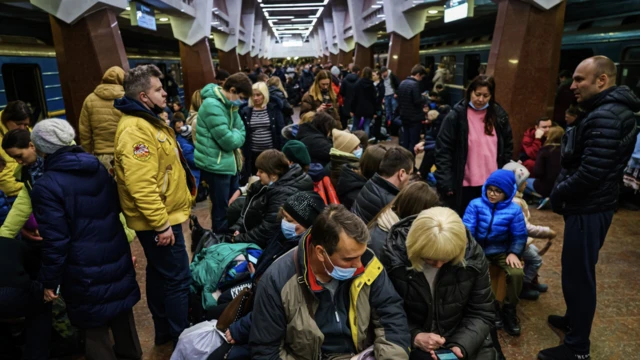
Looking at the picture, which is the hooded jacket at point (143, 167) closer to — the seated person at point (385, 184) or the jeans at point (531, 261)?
the seated person at point (385, 184)

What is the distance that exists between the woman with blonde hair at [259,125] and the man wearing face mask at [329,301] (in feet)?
12.3

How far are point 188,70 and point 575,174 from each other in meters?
13.5

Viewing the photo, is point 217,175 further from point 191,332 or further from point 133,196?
point 191,332

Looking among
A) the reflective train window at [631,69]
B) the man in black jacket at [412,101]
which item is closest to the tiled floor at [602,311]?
the reflective train window at [631,69]

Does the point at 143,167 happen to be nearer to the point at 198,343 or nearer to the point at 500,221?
the point at 198,343

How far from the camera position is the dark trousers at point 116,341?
2900 millimetres

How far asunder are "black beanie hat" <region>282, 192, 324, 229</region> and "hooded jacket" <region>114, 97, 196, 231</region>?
3.03 ft

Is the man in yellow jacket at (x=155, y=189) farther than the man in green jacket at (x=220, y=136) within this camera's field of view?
No

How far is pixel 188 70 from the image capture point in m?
14.4

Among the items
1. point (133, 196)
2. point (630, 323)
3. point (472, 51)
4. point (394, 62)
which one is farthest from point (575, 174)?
point (394, 62)

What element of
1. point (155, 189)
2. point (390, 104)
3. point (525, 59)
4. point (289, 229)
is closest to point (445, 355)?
point (289, 229)

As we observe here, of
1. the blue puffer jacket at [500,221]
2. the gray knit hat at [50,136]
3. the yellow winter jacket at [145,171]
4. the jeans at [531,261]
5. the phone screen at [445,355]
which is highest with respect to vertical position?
the gray knit hat at [50,136]

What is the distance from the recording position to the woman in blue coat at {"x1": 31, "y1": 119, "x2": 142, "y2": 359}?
2547 millimetres

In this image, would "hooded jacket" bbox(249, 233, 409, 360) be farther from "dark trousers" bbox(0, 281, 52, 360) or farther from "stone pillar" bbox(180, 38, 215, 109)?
"stone pillar" bbox(180, 38, 215, 109)
